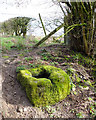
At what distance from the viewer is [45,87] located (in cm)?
302

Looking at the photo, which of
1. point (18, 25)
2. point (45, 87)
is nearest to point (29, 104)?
point (45, 87)

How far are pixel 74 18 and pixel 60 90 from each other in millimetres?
4078

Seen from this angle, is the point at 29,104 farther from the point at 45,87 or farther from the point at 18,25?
the point at 18,25

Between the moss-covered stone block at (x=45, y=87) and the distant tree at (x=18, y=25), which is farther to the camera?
the distant tree at (x=18, y=25)

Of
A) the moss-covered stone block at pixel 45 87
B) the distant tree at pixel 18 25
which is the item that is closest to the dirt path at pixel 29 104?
the moss-covered stone block at pixel 45 87

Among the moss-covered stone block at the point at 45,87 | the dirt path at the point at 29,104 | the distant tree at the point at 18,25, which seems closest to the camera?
the dirt path at the point at 29,104

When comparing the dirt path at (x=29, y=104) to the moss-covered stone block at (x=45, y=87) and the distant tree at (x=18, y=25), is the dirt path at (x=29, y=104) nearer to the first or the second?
the moss-covered stone block at (x=45, y=87)

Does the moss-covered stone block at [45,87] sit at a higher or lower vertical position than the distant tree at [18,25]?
lower

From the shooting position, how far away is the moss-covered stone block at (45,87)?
9.56ft

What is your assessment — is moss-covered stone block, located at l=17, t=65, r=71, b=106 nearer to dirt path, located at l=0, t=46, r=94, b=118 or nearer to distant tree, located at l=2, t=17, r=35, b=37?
dirt path, located at l=0, t=46, r=94, b=118

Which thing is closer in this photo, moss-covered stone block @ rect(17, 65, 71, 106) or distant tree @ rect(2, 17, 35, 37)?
moss-covered stone block @ rect(17, 65, 71, 106)

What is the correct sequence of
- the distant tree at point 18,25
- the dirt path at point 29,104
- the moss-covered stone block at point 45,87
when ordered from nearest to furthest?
the dirt path at point 29,104, the moss-covered stone block at point 45,87, the distant tree at point 18,25

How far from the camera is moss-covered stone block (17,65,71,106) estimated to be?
2.91 meters

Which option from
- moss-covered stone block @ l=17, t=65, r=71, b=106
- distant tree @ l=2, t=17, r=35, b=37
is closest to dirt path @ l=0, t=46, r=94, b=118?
moss-covered stone block @ l=17, t=65, r=71, b=106
